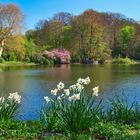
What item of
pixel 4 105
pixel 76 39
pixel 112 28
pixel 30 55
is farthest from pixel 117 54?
pixel 4 105

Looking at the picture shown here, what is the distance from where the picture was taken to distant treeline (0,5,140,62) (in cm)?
7319

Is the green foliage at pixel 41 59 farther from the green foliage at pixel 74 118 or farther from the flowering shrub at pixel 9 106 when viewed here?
the green foliage at pixel 74 118

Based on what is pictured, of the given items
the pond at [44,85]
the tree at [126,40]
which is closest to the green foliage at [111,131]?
the pond at [44,85]

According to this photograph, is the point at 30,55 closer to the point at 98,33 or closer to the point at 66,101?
the point at 98,33

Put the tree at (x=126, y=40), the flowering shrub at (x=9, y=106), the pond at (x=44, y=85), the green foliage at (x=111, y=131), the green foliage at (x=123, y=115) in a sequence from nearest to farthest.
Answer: the green foliage at (x=111, y=131) → the flowering shrub at (x=9, y=106) → the green foliage at (x=123, y=115) → the pond at (x=44, y=85) → the tree at (x=126, y=40)

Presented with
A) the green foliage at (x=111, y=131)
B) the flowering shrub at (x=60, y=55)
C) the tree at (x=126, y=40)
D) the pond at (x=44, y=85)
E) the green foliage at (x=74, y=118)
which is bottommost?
the pond at (x=44, y=85)

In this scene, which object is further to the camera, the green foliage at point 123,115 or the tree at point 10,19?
the tree at point 10,19

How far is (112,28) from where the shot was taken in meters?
94.3

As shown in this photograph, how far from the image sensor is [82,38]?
8206cm

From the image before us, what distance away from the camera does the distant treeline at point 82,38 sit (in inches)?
2881

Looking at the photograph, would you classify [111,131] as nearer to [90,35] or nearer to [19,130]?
[19,130]

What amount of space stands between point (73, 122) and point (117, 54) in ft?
273

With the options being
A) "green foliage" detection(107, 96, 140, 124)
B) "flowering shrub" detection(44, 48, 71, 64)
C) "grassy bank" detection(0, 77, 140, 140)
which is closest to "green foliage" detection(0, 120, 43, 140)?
"grassy bank" detection(0, 77, 140, 140)

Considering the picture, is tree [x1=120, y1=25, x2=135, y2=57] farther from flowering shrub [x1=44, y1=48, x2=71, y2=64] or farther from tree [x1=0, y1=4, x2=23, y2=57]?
tree [x1=0, y1=4, x2=23, y2=57]
